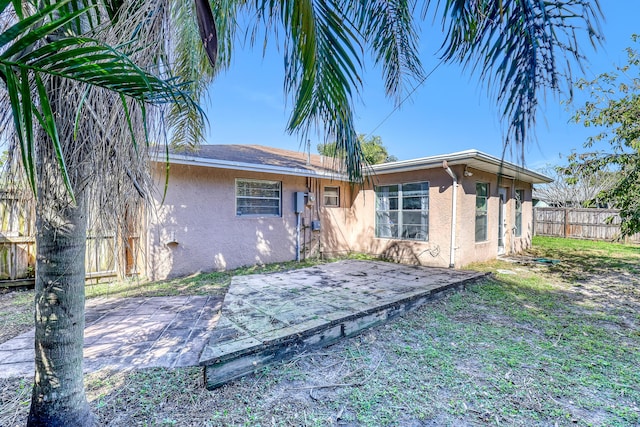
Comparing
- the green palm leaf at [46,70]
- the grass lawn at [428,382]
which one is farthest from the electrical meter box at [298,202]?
the green palm leaf at [46,70]

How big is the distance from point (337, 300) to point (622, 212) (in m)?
6.07

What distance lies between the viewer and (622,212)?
5.74 metres

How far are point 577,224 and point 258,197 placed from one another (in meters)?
15.9

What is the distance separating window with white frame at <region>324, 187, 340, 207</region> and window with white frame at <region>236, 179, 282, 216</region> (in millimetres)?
1796

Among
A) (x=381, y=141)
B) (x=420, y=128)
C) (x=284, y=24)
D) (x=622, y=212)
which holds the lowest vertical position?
(x=622, y=212)

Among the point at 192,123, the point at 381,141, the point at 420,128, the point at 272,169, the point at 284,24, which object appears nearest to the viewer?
the point at 284,24

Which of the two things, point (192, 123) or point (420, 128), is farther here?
point (420, 128)

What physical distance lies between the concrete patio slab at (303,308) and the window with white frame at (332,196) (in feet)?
10.9

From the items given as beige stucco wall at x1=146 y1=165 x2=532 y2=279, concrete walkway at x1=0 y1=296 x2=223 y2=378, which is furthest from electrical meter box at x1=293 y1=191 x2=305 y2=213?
concrete walkway at x1=0 y1=296 x2=223 y2=378

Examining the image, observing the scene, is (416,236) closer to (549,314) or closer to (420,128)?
(420,128)

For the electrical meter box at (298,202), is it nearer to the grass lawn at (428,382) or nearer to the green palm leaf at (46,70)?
the grass lawn at (428,382)

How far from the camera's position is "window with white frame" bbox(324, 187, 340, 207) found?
957 cm

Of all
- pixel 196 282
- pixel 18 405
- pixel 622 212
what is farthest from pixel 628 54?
pixel 18 405

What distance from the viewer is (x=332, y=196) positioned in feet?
31.9
